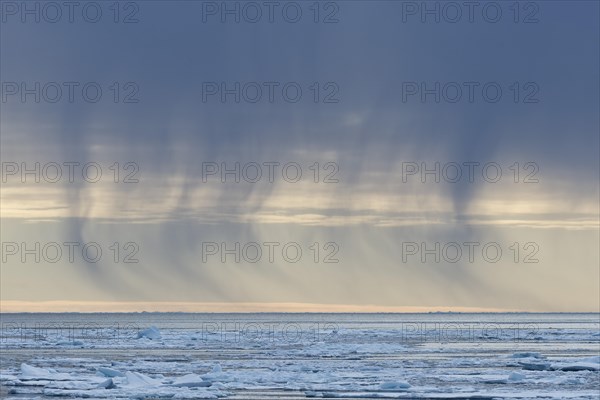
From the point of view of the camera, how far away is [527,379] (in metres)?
35.3

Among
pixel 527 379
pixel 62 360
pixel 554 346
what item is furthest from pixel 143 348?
pixel 527 379

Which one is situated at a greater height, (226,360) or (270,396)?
(226,360)

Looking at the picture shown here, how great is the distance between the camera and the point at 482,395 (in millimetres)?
29672

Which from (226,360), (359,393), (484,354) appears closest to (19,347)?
(226,360)

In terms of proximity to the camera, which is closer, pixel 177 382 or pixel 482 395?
pixel 482 395

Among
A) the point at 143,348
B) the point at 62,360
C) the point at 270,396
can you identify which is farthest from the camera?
the point at 143,348

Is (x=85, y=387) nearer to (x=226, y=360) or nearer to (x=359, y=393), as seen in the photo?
(x=359, y=393)

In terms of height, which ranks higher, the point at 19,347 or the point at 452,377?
the point at 19,347

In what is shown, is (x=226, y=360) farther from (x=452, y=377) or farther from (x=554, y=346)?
(x=554, y=346)

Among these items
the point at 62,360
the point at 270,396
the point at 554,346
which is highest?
the point at 554,346

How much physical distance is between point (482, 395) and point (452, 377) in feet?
21.3

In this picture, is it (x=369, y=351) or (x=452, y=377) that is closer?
(x=452, y=377)

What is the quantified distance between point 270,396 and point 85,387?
6378 millimetres

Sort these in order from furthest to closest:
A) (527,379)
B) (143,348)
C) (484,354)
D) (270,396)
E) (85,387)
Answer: (143,348)
(484,354)
(527,379)
(85,387)
(270,396)
